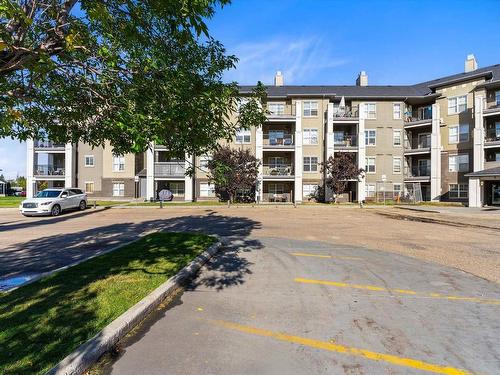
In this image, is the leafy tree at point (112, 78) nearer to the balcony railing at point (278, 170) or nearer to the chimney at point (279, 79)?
the balcony railing at point (278, 170)

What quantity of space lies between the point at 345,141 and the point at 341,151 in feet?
6.43

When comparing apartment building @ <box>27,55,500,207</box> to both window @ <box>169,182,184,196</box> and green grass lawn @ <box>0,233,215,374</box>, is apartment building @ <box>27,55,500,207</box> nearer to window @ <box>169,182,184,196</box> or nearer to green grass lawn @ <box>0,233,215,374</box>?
window @ <box>169,182,184,196</box>

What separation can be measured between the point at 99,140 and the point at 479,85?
→ 43007mm

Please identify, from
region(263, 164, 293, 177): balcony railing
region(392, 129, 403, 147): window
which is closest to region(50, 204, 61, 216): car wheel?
region(263, 164, 293, 177): balcony railing

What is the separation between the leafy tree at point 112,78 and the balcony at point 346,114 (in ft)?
118

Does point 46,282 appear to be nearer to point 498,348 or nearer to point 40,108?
point 40,108

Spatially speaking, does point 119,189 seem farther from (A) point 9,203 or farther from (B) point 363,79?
(B) point 363,79

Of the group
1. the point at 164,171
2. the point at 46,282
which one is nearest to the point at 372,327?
the point at 46,282

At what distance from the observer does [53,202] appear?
23312 millimetres

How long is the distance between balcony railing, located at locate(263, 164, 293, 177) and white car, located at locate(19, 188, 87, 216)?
2121cm

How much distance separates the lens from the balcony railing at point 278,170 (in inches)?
1630

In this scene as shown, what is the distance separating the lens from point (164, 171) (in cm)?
4034

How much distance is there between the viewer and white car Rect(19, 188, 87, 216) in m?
22.5

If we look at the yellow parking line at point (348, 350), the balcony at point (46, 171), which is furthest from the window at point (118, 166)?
the yellow parking line at point (348, 350)
